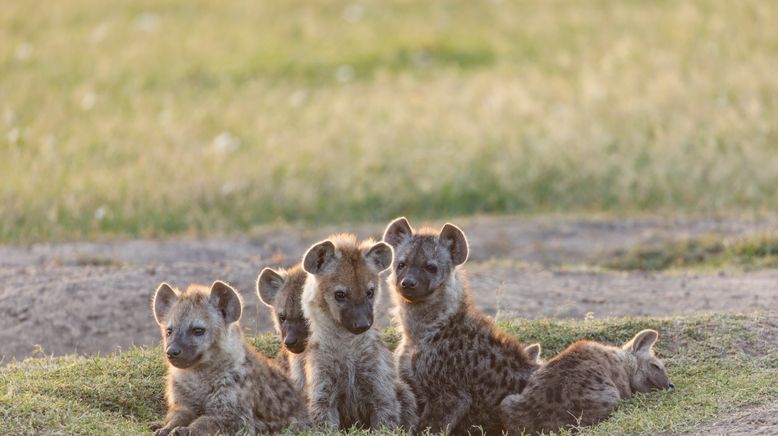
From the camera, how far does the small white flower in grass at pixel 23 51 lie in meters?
20.4

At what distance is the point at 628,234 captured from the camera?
13070 millimetres

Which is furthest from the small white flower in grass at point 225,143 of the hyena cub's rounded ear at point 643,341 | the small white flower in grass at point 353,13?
the hyena cub's rounded ear at point 643,341

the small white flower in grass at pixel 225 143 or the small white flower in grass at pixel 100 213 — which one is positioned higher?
the small white flower in grass at pixel 225 143

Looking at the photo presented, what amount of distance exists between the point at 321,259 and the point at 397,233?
84cm

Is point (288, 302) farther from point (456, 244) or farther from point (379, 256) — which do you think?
point (456, 244)

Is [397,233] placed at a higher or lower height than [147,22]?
lower

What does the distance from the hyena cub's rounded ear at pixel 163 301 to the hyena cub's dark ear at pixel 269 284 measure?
0.63 meters

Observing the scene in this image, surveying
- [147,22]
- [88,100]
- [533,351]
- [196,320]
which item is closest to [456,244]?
[533,351]

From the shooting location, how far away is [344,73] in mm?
19547

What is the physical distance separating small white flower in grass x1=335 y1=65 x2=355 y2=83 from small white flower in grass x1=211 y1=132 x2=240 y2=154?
10.8 feet

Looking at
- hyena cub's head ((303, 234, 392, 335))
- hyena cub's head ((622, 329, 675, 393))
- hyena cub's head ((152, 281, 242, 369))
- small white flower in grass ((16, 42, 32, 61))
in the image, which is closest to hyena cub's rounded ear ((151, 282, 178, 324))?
hyena cub's head ((152, 281, 242, 369))

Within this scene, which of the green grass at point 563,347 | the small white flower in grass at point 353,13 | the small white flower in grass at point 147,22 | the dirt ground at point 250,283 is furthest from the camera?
the small white flower in grass at point 353,13

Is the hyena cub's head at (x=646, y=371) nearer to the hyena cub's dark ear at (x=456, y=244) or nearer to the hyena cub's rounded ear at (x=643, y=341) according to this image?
the hyena cub's rounded ear at (x=643, y=341)

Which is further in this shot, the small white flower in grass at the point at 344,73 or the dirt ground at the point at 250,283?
the small white flower in grass at the point at 344,73
